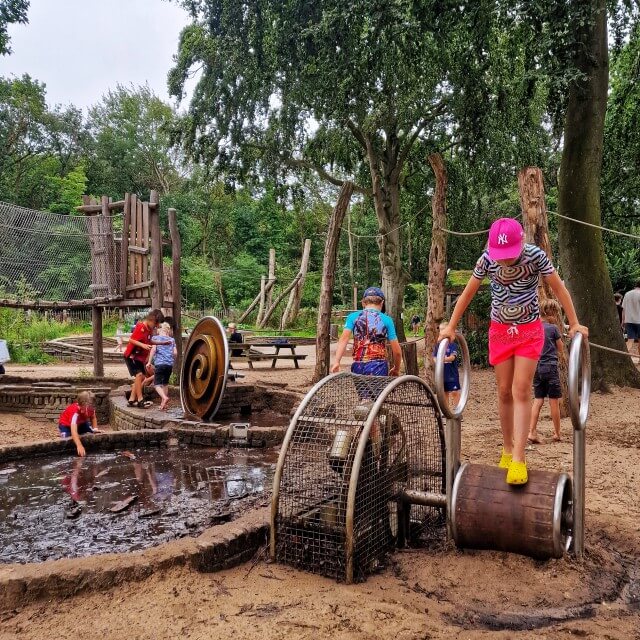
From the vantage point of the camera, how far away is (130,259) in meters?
11.5

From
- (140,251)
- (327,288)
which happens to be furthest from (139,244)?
(327,288)

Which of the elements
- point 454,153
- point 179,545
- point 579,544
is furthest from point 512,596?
point 454,153

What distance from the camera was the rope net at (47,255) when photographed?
12.2m

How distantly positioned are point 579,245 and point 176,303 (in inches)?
294

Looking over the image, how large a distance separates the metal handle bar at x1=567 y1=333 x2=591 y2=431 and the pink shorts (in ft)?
0.64

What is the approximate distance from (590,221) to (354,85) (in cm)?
508

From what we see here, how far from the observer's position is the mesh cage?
11.7ft

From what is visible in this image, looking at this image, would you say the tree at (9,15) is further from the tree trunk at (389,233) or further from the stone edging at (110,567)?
the stone edging at (110,567)

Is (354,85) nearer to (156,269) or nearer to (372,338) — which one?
(156,269)

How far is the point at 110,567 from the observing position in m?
3.42

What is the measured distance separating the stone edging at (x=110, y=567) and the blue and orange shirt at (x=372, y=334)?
1.83 meters

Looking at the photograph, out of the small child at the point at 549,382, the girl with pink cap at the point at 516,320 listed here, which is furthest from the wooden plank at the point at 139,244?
the girl with pink cap at the point at 516,320

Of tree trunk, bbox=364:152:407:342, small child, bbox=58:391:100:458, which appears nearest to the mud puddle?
small child, bbox=58:391:100:458

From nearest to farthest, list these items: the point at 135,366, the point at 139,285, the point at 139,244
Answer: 1. the point at 135,366
2. the point at 139,285
3. the point at 139,244
